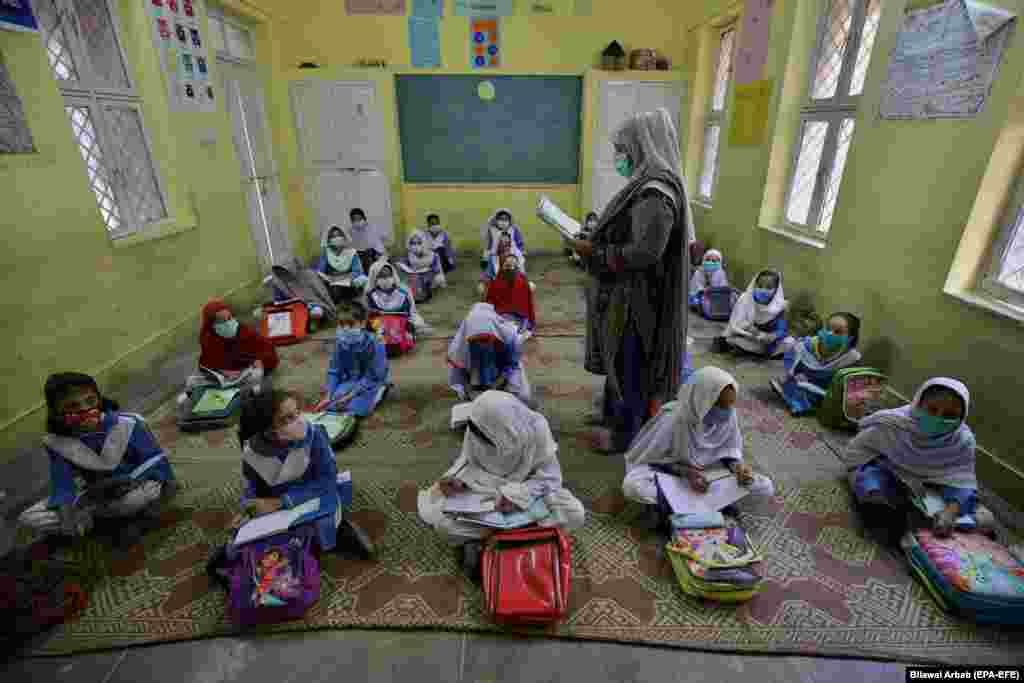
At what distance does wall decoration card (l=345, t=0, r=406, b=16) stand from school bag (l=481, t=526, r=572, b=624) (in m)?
7.40

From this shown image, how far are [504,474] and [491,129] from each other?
6529 millimetres

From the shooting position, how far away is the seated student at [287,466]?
221cm

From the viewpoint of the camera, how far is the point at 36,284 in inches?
129

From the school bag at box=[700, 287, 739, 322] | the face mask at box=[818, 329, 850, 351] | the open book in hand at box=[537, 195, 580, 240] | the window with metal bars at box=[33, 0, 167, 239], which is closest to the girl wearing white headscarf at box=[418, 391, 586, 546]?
the open book in hand at box=[537, 195, 580, 240]

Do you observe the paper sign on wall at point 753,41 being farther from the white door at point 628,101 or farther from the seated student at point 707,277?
the seated student at point 707,277

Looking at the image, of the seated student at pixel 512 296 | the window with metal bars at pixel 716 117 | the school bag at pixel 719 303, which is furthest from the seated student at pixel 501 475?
the window with metal bars at pixel 716 117

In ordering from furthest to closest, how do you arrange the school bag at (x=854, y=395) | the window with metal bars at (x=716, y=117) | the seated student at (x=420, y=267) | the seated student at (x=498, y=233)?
the seated student at (x=498, y=233) < the window with metal bars at (x=716, y=117) < the seated student at (x=420, y=267) < the school bag at (x=854, y=395)

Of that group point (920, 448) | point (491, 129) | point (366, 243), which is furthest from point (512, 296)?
point (491, 129)

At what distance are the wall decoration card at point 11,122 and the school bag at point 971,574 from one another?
5516 mm

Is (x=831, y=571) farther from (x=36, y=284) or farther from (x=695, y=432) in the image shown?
(x=36, y=284)

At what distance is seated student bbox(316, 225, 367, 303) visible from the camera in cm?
580

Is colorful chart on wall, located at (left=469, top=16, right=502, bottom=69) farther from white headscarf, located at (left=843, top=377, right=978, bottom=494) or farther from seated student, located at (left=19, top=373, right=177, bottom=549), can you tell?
white headscarf, located at (left=843, top=377, right=978, bottom=494)

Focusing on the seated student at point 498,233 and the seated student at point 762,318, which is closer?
the seated student at point 762,318

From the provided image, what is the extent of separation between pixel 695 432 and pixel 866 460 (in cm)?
103
